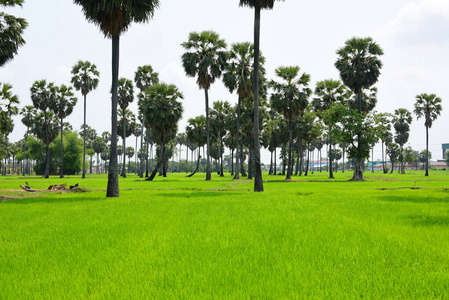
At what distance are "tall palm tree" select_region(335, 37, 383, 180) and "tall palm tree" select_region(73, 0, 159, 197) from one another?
35.3m

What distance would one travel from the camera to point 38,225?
10.3m

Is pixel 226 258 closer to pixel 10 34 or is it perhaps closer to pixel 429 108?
pixel 10 34

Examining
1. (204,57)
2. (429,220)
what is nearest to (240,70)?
(204,57)

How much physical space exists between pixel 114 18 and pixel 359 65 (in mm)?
38820

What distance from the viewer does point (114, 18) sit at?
21.5 m

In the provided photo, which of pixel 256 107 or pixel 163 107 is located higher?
pixel 163 107

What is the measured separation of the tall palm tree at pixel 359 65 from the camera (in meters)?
46.8

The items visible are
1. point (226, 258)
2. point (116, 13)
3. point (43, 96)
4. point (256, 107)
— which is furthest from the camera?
point (43, 96)

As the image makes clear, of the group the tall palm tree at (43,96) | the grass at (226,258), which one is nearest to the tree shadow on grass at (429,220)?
the grass at (226,258)

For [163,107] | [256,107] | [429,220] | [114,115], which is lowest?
[429,220]

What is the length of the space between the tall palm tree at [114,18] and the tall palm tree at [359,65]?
3527 centimetres

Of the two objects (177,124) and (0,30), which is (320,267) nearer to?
(0,30)

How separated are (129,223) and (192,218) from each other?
2.25 m

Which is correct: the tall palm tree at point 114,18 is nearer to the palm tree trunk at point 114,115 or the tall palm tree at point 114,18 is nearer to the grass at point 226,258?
the palm tree trunk at point 114,115
